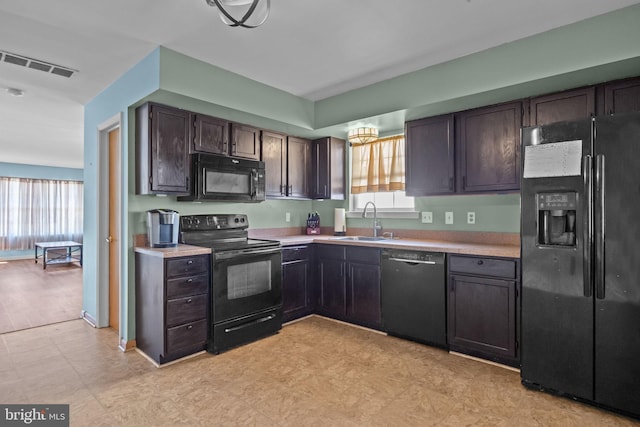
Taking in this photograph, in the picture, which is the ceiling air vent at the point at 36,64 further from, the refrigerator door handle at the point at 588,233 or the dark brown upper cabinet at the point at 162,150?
the refrigerator door handle at the point at 588,233

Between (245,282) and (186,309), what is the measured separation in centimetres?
56

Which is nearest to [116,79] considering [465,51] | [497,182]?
[465,51]

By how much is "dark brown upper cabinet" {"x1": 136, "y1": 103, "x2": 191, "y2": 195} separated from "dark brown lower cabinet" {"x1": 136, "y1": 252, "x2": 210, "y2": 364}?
2.06 feet

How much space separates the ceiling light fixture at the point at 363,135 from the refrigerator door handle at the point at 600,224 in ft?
7.22

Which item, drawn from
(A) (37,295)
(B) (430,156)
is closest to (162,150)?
(B) (430,156)

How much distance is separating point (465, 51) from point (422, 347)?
2566 millimetres

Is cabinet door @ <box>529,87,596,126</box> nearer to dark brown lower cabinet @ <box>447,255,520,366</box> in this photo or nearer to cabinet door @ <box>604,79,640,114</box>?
cabinet door @ <box>604,79,640,114</box>

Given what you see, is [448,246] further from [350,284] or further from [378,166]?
[378,166]

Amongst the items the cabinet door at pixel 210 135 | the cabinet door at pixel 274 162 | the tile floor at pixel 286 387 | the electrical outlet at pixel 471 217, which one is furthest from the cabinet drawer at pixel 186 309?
the electrical outlet at pixel 471 217

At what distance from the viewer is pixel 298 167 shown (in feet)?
14.1

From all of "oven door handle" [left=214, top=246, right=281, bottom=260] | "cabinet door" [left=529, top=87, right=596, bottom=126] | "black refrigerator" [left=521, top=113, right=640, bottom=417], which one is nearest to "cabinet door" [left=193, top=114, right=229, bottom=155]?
"oven door handle" [left=214, top=246, right=281, bottom=260]

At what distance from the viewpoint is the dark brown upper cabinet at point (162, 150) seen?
9.71 ft

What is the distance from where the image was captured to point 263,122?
3816 mm

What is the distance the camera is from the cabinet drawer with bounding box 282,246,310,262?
366 centimetres
